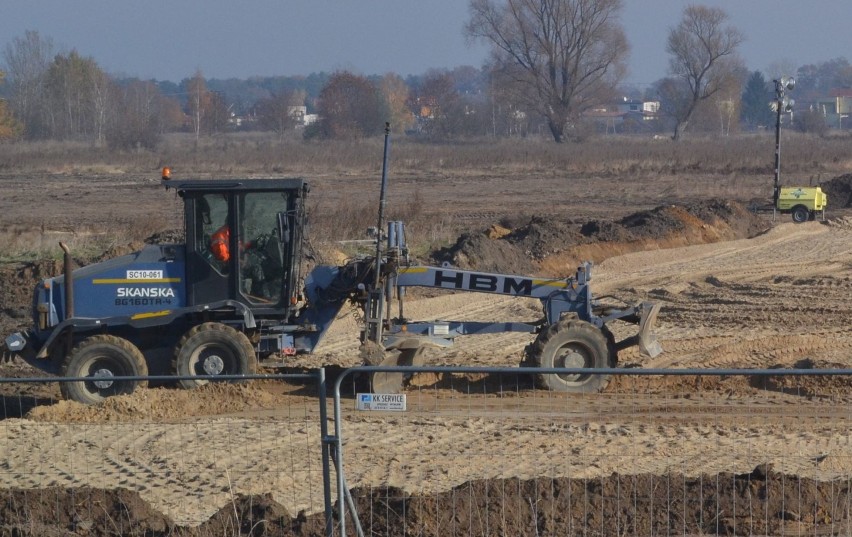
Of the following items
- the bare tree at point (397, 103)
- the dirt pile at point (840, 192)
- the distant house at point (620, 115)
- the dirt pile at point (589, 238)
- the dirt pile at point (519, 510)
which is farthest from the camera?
the distant house at point (620, 115)

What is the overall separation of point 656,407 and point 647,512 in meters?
3.72

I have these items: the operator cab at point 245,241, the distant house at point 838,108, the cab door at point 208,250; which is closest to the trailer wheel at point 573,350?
the operator cab at point 245,241

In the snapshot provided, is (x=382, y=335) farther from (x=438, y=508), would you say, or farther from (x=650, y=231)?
(x=650, y=231)

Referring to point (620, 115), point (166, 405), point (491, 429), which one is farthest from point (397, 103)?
point (491, 429)

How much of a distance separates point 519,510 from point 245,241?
531 cm

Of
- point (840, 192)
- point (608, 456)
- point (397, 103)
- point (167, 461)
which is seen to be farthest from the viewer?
point (397, 103)

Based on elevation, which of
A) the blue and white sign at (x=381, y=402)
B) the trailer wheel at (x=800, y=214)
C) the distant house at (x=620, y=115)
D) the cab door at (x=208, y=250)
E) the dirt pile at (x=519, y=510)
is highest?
the distant house at (x=620, y=115)

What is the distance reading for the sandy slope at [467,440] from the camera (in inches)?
344

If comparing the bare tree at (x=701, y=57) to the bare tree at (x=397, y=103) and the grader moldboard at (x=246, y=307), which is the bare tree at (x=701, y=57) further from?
the grader moldboard at (x=246, y=307)

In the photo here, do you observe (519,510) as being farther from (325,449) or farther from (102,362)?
(102,362)

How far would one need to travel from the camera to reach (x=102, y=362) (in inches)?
459

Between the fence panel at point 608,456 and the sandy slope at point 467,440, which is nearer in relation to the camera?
the fence panel at point 608,456

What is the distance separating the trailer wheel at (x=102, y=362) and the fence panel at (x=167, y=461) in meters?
0.31

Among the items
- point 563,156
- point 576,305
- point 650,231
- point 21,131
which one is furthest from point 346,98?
point 576,305
